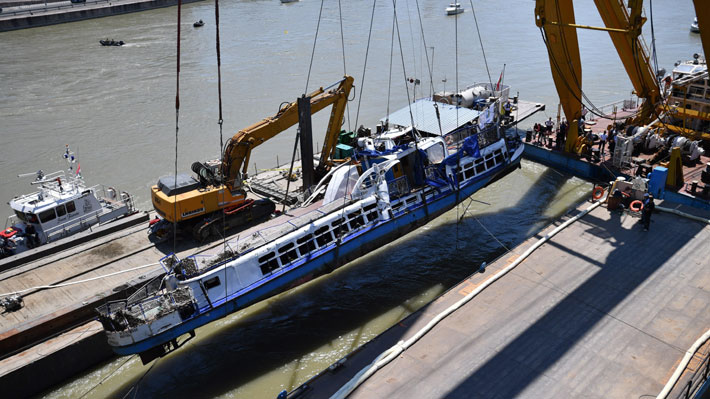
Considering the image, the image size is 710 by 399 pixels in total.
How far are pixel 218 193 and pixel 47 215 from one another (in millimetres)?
6260

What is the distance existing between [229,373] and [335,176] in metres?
7.52

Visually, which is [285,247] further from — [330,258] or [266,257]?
[330,258]

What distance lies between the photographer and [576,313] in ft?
47.6

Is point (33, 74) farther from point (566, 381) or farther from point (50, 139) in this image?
point (566, 381)

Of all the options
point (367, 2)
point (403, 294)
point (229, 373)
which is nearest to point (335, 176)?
point (403, 294)

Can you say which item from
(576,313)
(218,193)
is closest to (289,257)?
(218,193)

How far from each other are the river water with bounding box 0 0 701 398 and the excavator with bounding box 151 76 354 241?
3.80 m

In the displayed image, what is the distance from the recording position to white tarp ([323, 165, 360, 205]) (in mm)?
19453

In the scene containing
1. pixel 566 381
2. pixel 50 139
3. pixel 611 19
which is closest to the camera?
pixel 566 381

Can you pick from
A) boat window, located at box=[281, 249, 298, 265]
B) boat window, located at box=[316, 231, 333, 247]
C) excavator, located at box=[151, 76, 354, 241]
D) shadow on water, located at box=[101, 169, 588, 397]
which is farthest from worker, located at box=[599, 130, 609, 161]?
boat window, located at box=[281, 249, 298, 265]

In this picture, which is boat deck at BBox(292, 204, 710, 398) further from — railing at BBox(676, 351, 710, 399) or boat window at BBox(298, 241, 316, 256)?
boat window at BBox(298, 241, 316, 256)

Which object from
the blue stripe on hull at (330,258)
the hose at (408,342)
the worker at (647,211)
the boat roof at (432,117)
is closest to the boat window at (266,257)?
the blue stripe on hull at (330,258)

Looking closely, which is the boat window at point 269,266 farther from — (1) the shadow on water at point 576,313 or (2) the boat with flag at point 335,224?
(1) the shadow on water at point 576,313

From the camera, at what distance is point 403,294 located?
1919 cm
